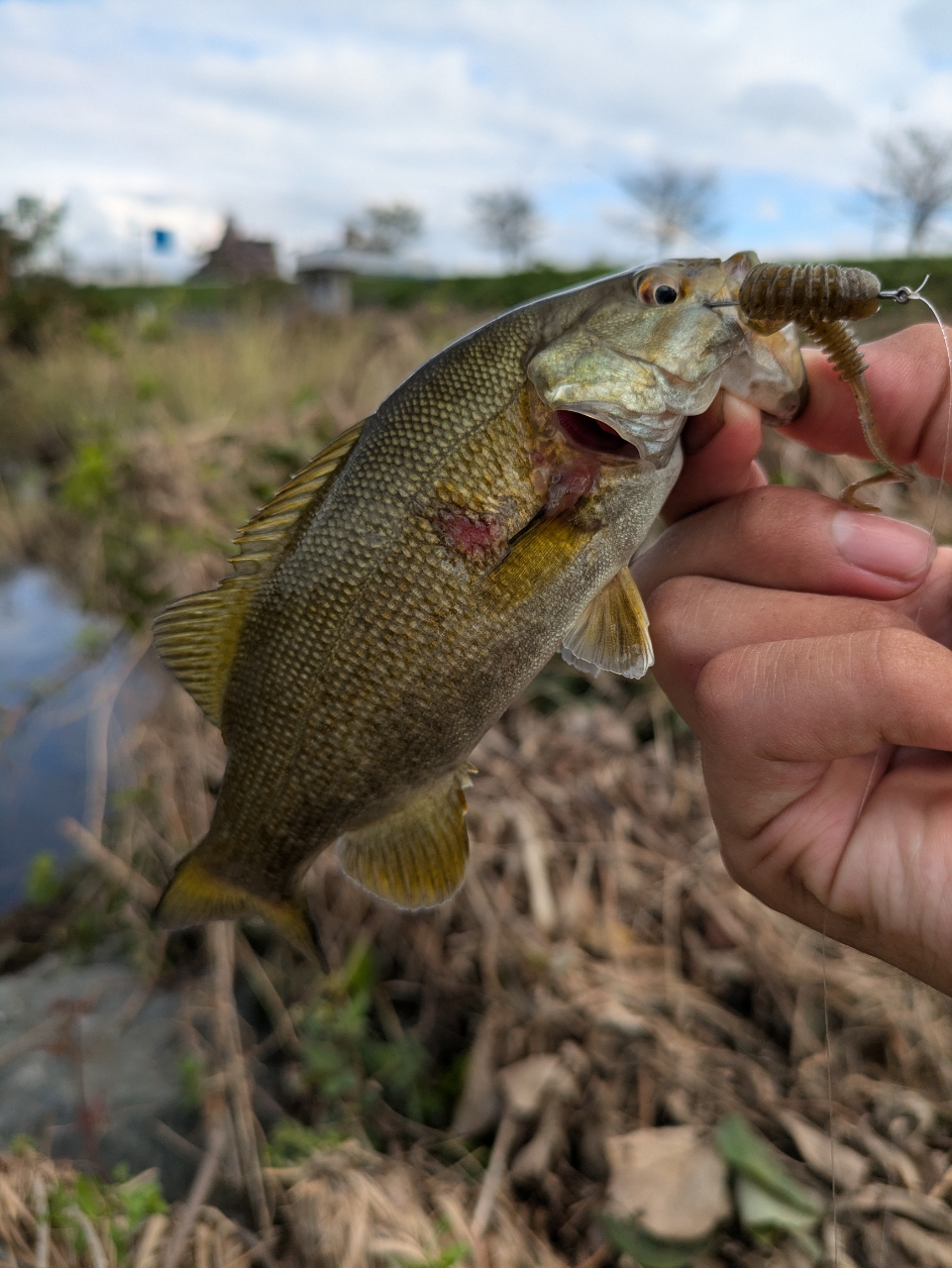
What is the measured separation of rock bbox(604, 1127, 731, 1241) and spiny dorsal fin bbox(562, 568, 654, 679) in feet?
5.68

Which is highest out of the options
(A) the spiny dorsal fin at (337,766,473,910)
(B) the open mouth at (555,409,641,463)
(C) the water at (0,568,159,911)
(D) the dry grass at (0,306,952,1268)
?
(B) the open mouth at (555,409,641,463)

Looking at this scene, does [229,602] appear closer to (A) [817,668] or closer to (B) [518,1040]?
(A) [817,668]

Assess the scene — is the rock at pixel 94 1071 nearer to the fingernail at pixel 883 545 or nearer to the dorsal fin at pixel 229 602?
the dorsal fin at pixel 229 602

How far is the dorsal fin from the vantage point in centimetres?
170

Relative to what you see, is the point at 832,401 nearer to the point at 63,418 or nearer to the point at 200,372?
the point at 200,372

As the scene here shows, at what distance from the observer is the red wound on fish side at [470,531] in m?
1.57

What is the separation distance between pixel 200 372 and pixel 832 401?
11064mm

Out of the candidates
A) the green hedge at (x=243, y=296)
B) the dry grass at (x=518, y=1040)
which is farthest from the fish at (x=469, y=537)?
the green hedge at (x=243, y=296)

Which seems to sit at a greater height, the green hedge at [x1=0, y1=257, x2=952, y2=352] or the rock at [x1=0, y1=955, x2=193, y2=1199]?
the green hedge at [x1=0, y1=257, x2=952, y2=352]

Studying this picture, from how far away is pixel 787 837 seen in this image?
177 centimetres

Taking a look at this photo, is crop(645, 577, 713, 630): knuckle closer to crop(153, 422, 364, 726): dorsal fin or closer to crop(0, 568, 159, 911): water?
crop(153, 422, 364, 726): dorsal fin

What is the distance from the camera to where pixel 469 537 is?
1.57 m

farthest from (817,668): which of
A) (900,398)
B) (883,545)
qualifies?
(900,398)

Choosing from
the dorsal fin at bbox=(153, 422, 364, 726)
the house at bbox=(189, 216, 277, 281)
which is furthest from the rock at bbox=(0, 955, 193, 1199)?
the house at bbox=(189, 216, 277, 281)
